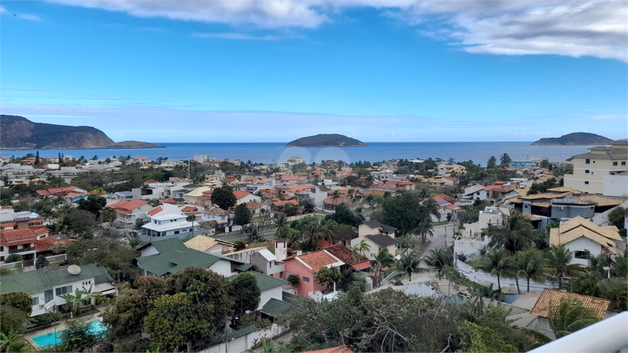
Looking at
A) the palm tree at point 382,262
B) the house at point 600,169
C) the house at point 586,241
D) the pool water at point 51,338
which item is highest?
the house at point 600,169

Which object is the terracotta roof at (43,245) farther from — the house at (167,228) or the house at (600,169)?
the house at (600,169)

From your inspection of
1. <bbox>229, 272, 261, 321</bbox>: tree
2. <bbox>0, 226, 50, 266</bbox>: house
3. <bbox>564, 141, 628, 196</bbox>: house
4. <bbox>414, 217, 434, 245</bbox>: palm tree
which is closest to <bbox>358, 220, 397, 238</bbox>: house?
<bbox>414, 217, 434, 245</bbox>: palm tree

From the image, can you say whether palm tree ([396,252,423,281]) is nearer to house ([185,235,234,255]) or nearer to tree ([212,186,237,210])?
house ([185,235,234,255])

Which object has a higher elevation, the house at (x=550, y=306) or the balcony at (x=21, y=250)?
the house at (x=550, y=306)

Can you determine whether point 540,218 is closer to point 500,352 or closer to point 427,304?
point 427,304

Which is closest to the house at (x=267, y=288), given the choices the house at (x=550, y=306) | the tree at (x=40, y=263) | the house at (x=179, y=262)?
the house at (x=179, y=262)

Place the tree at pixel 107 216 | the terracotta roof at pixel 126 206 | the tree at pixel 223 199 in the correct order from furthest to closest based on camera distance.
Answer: the tree at pixel 223 199 < the terracotta roof at pixel 126 206 < the tree at pixel 107 216

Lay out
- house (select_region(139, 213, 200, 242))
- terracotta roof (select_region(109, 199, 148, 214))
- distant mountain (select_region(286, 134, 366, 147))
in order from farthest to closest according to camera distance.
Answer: distant mountain (select_region(286, 134, 366, 147))
terracotta roof (select_region(109, 199, 148, 214))
house (select_region(139, 213, 200, 242))
